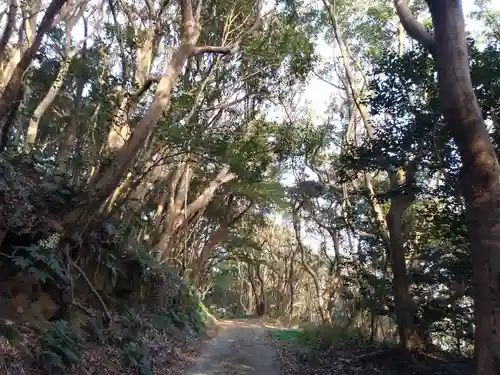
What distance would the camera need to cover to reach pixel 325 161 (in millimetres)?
21547

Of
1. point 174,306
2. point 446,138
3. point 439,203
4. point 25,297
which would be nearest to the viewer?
point 25,297

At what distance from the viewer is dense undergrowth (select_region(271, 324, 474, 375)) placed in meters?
9.27

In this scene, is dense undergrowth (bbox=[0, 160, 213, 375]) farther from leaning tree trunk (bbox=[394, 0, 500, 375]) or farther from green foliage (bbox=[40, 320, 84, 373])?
leaning tree trunk (bbox=[394, 0, 500, 375])

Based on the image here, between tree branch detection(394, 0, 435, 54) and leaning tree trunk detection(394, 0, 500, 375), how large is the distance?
0.12 metres

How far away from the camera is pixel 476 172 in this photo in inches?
214

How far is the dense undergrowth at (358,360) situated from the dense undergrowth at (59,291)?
10.7 feet

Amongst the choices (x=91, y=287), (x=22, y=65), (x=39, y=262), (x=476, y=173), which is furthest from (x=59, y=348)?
(x=476, y=173)

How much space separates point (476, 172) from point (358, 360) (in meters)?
6.25

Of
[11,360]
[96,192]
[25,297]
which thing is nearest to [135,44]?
[96,192]

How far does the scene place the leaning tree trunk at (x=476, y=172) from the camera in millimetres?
5043

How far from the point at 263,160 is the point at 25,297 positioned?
9463mm

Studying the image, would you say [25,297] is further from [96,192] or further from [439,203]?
[439,203]

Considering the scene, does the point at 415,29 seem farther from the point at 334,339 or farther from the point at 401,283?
the point at 334,339

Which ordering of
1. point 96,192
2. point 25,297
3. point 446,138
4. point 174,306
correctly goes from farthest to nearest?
point 174,306 → point 446,138 → point 96,192 → point 25,297
